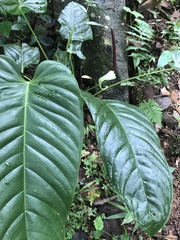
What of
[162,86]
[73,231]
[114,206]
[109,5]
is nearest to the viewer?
[73,231]

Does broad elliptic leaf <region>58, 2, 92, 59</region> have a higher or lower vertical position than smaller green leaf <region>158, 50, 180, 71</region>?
higher

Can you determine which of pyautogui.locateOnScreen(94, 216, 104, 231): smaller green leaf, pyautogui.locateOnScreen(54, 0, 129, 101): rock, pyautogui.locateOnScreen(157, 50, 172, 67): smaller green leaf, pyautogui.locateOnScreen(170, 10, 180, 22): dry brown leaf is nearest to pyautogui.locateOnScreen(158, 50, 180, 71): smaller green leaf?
pyautogui.locateOnScreen(157, 50, 172, 67): smaller green leaf

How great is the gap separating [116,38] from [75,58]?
256 millimetres

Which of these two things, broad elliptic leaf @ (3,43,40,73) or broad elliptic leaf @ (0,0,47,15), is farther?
broad elliptic leaf @ (3,43,40,73)

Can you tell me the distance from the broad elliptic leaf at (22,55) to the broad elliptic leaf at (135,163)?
0.44 meters

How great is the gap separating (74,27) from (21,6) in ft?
0.90

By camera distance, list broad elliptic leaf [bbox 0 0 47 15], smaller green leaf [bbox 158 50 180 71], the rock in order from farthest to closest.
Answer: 1. the rock
2. smaller green leaf [bbox 158 50 180 71]
3. broad elliptic leaf [bbox 0 0 47 15]

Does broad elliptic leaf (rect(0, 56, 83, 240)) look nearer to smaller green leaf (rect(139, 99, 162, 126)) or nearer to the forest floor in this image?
the forest floor

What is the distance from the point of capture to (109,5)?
69.7 inches

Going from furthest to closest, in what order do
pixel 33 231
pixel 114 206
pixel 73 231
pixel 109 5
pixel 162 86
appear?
pixel 162 86 < pixel 109 5 < pixel 114 206 < pixel 73 231 < pixel 33 231

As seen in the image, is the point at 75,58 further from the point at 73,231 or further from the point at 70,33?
the point at 73,231

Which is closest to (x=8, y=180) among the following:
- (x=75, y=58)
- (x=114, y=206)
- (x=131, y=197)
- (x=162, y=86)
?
(x=131, y=197)

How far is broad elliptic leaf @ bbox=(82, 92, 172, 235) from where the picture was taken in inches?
38.3

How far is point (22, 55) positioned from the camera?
1.55 m
